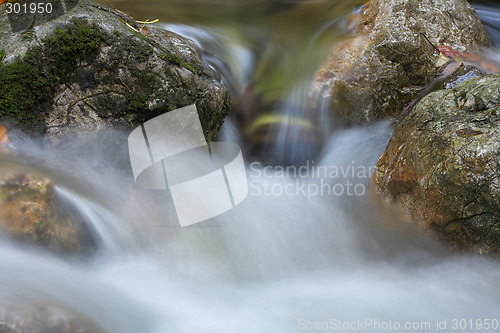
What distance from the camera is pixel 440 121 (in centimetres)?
338

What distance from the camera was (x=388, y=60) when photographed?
4902mm

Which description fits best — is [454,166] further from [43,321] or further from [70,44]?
[70,44]

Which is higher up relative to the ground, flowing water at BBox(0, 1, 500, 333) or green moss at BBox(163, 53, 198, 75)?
green moss at BBox(163, 53, 198, 75)

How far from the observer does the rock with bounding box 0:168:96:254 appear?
107 inches

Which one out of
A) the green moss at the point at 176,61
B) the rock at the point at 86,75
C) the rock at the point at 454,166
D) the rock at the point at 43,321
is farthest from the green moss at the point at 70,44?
the rock at the point at 454,166

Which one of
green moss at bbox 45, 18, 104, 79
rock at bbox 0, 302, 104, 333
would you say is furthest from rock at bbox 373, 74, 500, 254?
green moss at bbox 45, 18, 104, 79

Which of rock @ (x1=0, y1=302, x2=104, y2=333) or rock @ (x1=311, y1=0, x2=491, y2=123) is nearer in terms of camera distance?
rock @ (x1=0, y1=302, x2=104, y2=333)

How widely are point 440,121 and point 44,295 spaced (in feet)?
11.0

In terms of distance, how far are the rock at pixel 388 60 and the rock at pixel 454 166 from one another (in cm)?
121

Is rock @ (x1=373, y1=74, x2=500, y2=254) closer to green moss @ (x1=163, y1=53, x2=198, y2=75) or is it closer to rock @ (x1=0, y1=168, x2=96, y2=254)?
Answer: green moss @ (x1=163, y1=53, x2=198, y2=75)

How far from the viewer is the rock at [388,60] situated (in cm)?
486

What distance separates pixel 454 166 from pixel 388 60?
2290 mm

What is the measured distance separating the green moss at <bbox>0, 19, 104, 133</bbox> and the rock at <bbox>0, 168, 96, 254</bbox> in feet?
2.46

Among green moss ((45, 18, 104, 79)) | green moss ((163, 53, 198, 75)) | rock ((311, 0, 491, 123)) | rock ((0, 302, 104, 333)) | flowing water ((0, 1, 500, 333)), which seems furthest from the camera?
rock ((311, 0, 491, 123))
